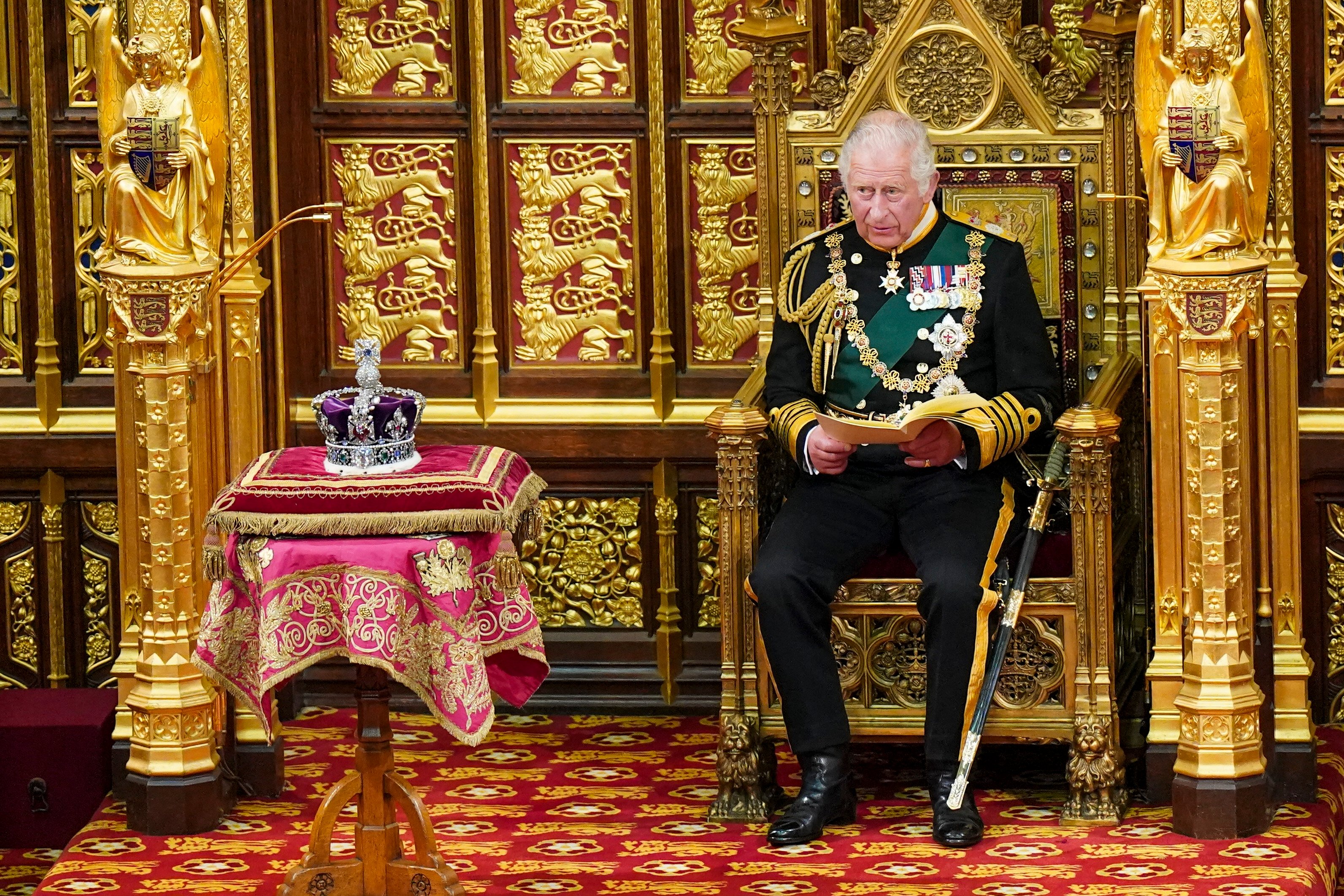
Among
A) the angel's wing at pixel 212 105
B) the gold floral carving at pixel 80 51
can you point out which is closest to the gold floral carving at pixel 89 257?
the gold floral carving at pixel 80 51

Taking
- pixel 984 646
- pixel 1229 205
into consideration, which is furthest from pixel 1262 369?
pixel 984 646

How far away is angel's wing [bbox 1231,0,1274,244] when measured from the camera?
5516 mm

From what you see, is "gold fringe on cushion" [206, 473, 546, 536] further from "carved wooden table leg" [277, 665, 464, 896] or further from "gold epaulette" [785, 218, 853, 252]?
"gold epaulette" [785, 218, 853, 252]

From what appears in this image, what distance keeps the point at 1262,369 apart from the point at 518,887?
2218 millimetres

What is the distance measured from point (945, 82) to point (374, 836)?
2513mm

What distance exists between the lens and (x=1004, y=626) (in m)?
5.59

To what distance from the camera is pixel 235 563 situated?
200 inches

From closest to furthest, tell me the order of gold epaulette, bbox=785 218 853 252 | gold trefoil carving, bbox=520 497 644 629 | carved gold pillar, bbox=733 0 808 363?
gold epaulette, bbox=785 218 853 252 < carved gold pillar, bbox=733 0 808 363 < gold trefoil carving, bbox=520 497 644 629

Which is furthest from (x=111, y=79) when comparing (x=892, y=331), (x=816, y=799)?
(x=816, y=799)

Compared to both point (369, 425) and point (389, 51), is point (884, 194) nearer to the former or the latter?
point (369, 425)

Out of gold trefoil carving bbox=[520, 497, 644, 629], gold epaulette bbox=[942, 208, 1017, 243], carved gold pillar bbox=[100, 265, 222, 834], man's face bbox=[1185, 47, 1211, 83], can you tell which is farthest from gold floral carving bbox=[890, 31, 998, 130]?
carved gold pillar bbox=[100, 265, 222, 834]

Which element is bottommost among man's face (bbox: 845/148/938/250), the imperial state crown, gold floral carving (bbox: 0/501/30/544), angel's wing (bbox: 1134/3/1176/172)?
gold floral carving (bbox: 0/501/30/544)

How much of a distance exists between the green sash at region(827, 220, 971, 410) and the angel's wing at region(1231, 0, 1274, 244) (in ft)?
2.46

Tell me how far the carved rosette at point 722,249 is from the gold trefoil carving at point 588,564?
0.54 metres
